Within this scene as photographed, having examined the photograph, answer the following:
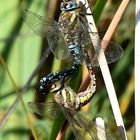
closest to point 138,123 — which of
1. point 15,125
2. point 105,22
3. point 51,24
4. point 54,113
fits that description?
point 54,113

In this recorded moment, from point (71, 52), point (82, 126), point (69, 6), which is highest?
point (69, 6)

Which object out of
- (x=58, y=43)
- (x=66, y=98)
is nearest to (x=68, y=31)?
(x=58, y=43)

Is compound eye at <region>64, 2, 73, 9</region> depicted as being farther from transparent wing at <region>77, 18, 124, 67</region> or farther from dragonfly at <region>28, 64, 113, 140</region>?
dragonfly at <region>28, 64, 113, 140</region>

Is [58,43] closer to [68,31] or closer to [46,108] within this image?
[68,31]

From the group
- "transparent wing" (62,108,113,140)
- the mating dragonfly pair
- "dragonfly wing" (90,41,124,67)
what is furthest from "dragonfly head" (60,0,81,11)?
"transparent wing" (62,108,113,140)

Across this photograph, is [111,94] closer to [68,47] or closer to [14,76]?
[68,47]

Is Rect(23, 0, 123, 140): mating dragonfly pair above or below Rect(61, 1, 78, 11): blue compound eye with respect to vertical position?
below
